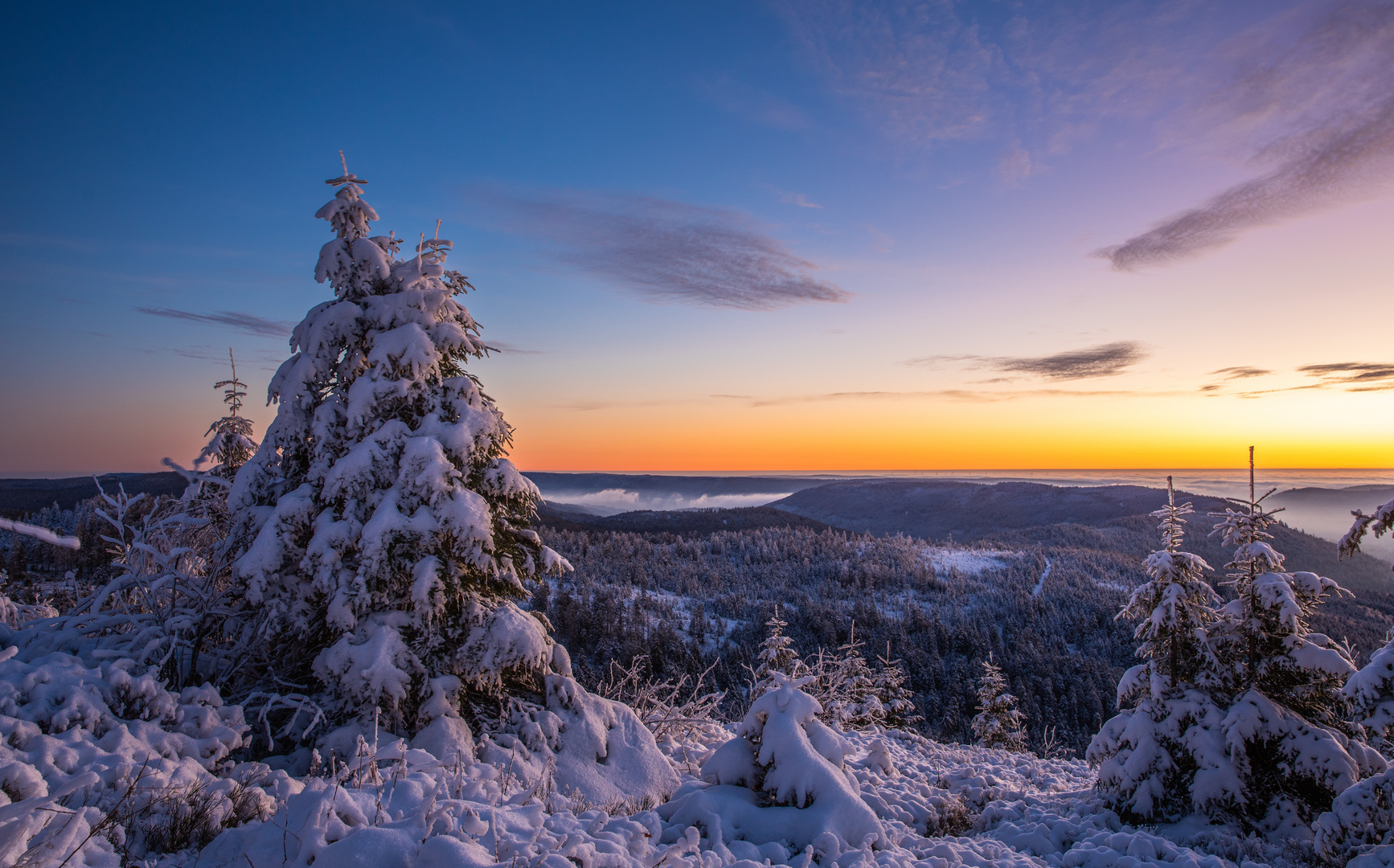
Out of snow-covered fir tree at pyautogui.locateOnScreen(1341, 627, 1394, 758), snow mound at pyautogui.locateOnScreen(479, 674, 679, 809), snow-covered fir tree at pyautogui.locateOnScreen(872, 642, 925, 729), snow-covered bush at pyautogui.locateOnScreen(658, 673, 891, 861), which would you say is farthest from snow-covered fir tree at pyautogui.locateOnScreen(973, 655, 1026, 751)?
snow-covered bush at pyautogui.locateOnScreen(658, 673, 891, 861)

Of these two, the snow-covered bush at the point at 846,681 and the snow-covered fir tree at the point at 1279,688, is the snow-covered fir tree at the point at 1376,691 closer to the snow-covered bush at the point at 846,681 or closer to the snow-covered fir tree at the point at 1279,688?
the snow-covered fir tree at the point at 1279,688

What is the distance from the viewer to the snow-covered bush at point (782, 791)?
5.82 meters

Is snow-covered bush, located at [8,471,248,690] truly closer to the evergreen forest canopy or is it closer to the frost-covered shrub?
the evergreen forest canopy

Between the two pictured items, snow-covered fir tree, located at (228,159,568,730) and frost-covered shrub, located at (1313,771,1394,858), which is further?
snow-covered fir tree, located at (228,159,568,730)

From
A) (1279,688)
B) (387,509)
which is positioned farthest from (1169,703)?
(387,509)

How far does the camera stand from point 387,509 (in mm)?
8344

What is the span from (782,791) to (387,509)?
651cm

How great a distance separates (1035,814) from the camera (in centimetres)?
893

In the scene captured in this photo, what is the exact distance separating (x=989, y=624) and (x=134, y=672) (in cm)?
15020

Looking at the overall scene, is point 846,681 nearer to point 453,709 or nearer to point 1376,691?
point 1376,691

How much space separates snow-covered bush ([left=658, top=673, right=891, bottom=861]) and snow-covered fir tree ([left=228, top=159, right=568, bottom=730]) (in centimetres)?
345

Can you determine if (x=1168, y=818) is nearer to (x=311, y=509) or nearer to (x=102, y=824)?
(x=102, y=824)

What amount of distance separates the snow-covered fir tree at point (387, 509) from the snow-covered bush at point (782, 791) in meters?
3.45

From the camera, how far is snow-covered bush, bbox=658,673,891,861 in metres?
5.82
